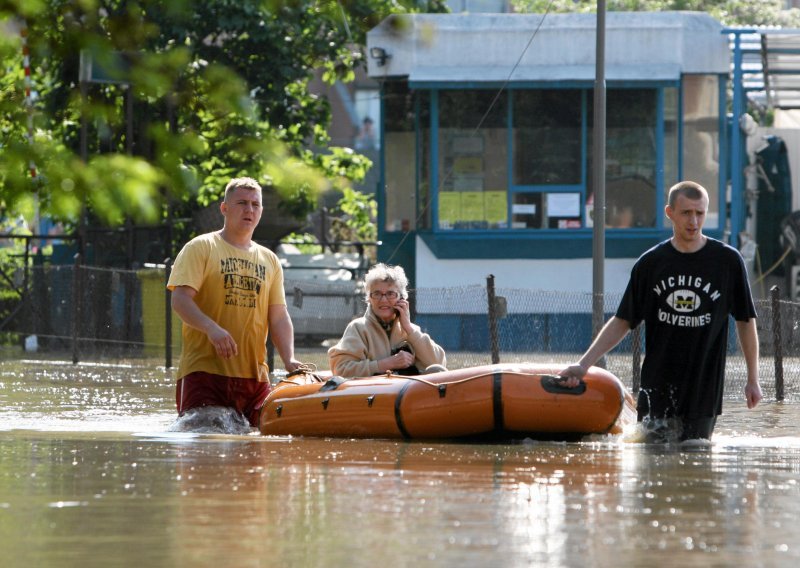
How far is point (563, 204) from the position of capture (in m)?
25.5

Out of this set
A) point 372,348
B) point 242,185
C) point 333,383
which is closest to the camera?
point 242,185

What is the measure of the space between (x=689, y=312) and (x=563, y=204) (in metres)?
16.1

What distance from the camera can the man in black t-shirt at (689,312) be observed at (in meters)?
9.49

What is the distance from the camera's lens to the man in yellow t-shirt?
427 inches

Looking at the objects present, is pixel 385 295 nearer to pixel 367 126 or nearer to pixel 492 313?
pixel 492 313

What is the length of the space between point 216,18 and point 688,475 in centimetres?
1919

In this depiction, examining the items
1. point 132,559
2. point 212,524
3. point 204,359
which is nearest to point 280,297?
point 204,359

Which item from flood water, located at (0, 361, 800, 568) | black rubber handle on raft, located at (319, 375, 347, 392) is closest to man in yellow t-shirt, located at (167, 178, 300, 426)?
flood water, located at (0, 361, 800, 568)

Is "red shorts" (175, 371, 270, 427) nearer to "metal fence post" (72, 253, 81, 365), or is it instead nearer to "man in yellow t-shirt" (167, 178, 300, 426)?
"man in yellow t-shirt" (167, 178, 300, 426)

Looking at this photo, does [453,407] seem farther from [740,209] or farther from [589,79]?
[740,209]

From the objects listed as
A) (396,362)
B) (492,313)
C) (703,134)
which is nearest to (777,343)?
(492,313)

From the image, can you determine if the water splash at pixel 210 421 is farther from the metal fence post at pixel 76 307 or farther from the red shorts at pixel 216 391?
the metal fence post at pixel 76 307

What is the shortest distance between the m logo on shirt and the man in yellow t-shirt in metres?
2.60

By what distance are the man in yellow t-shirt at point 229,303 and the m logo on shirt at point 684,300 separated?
2604 mm
